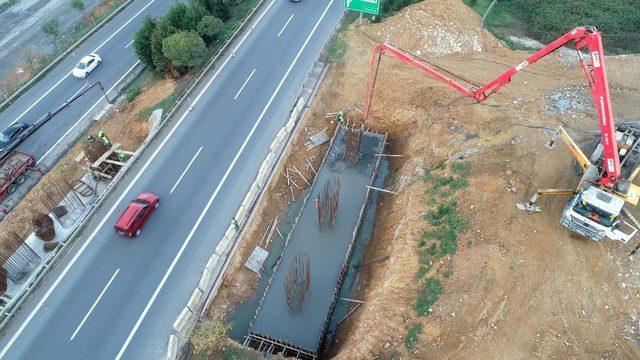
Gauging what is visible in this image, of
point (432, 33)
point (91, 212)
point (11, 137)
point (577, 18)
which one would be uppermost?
point (432, 33)

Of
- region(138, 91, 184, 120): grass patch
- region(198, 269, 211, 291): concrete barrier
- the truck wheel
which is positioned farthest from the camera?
region(138, 91, 184, 120): grass patch

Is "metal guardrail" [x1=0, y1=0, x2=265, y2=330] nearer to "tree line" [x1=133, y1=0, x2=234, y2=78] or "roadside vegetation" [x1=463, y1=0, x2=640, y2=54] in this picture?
"tree line" [x1=133, y1=0, x2=234, y2=78]

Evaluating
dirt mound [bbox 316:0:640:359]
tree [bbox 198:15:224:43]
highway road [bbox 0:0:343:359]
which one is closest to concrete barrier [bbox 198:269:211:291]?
highway road [bbox 0:0:343:359]

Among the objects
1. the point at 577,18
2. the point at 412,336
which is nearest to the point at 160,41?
the point at 412,336

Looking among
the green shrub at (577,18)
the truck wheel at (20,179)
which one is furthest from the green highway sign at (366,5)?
the truck wheel at (20,179)

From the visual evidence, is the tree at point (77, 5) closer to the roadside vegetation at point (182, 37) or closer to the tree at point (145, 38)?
the roadside vegetation at point (182, 37)

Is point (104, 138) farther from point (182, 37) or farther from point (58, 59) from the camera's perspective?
point (58, 59)
